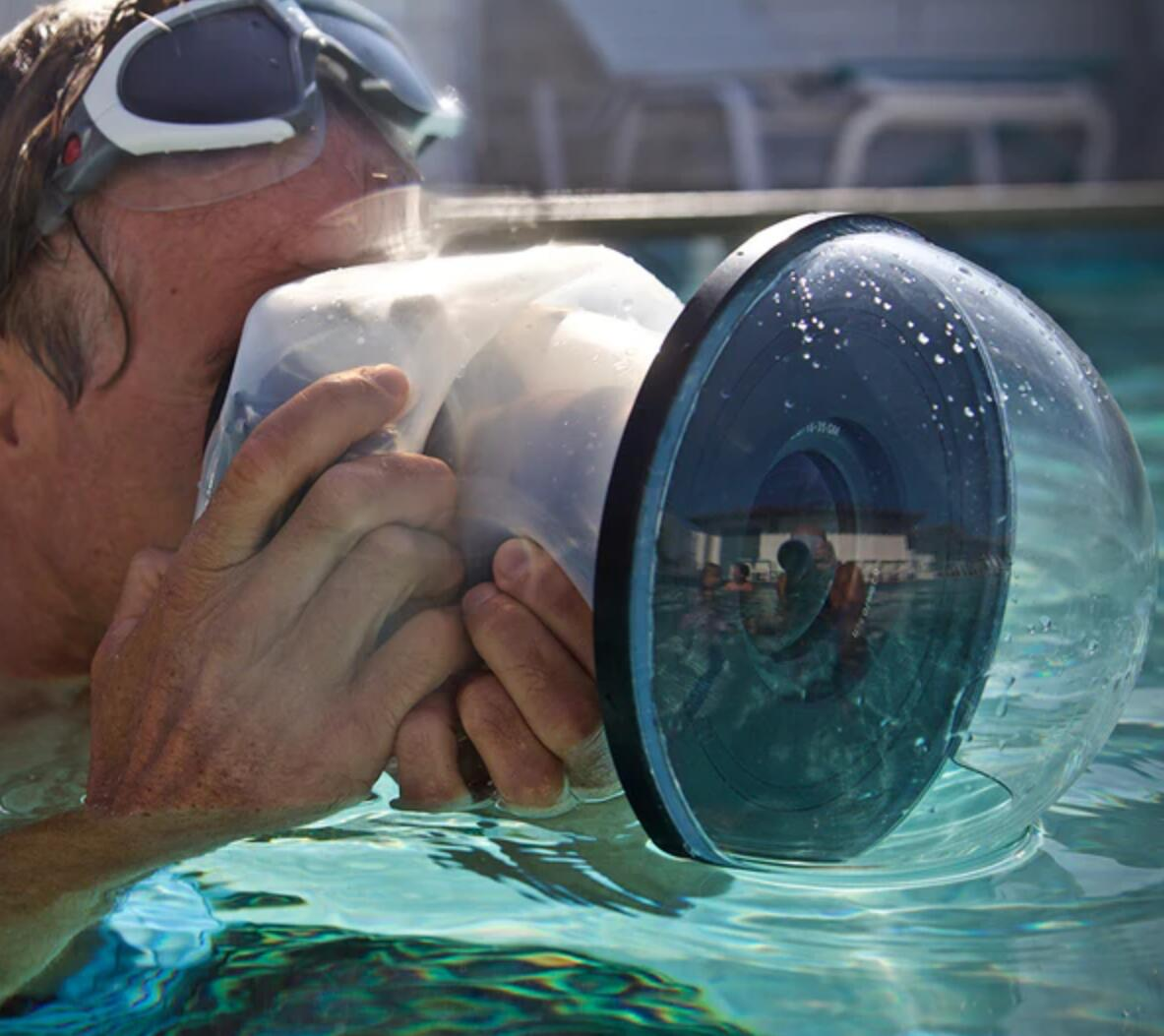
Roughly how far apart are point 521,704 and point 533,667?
0.03 metres

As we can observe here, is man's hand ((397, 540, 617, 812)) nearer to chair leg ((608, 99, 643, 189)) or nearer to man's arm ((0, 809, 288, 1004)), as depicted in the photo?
man's arm ((0, 809, 288, 1004))

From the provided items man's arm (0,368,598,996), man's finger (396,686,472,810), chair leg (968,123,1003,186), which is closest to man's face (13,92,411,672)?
man's arm (0,368,598,996)

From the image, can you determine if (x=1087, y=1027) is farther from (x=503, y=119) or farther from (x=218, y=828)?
(x=503, y=119)

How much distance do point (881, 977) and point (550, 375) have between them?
19.0 inches

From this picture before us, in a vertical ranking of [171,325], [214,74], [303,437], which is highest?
[214,74]

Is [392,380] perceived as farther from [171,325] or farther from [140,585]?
[171,325]

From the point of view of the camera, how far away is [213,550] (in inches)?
43.3

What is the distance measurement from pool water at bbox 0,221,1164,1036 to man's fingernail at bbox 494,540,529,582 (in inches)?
12.1

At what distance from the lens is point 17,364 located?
5.23ft

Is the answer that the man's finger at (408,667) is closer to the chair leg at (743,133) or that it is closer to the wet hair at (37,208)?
the wet hair at (37,208)

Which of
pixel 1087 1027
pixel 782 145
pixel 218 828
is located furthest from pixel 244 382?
pixel 782 145

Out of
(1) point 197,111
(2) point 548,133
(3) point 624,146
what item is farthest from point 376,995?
(2) point 548,133

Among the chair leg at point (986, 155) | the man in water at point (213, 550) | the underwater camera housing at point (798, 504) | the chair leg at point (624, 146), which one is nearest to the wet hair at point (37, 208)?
the man in water at point (213, 550)

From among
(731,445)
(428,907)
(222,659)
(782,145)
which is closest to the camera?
(731,445)
